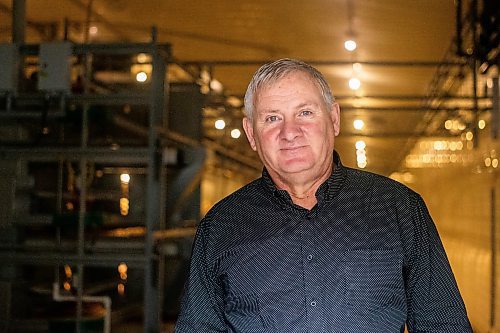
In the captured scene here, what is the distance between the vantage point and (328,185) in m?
1.81

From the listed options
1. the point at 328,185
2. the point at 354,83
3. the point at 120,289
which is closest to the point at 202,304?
the point at 328,185

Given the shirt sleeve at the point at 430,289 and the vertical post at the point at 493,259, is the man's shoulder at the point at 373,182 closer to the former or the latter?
the shirt sleeve at the point at 430,289

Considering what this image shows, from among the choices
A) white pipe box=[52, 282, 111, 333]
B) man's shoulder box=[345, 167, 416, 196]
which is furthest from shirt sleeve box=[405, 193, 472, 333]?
white pipe box=[52, 282, 111, 333]

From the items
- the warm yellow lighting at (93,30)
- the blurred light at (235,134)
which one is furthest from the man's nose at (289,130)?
the blurred light at (235,134)

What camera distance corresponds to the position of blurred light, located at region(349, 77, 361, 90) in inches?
382

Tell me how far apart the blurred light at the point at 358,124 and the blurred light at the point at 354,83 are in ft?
6.72

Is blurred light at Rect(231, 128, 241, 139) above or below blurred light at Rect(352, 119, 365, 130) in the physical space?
below

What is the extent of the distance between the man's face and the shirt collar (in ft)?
0.15

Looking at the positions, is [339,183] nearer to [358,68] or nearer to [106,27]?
[106,27]

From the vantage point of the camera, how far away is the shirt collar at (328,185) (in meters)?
1.81

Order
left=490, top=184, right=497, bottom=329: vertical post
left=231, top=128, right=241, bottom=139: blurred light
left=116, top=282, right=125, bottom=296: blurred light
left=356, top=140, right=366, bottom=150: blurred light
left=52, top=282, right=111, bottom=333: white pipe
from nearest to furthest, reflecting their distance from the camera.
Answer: left=52, top=282, right=111, bottom=333: white pipe → left=116, top=282, right=125, bottom=296: blurred light → left=490, top=184, right=497, bottom=329: vertical post → left=231, top=128, right=241, bottom=139: blurred light → left=356, top=140, right=366, bottom=150: blurred light

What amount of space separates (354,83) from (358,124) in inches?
119

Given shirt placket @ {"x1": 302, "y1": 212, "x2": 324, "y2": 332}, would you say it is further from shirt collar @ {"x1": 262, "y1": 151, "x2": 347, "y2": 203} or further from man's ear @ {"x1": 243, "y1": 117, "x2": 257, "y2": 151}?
man's ear @ {"x1": 243, "y1": 117, "x2": 257, "y2": 151}

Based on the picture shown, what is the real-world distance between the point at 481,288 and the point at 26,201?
5583mm
